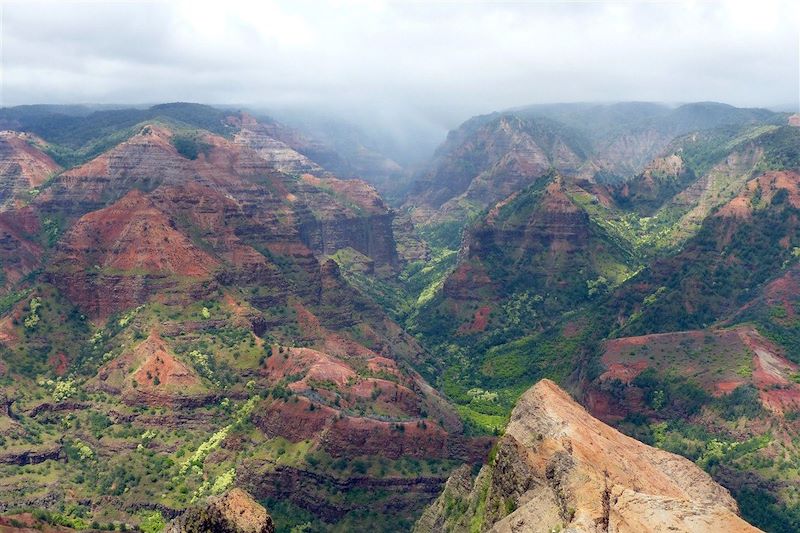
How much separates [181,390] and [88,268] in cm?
4351

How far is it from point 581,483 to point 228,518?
Answer: 24871 millimetres

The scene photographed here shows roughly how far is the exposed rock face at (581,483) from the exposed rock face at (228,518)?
16.8 metres

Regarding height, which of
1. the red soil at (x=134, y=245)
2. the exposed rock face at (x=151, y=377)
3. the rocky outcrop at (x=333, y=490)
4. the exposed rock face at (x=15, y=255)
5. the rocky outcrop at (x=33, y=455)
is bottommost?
the rocky outcrop at (x=33, y=455)

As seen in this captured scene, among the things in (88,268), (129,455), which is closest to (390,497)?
(129,455)

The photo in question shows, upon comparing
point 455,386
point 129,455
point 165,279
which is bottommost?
point 455,386

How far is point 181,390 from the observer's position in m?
138

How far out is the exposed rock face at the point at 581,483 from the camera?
52219 millimetres

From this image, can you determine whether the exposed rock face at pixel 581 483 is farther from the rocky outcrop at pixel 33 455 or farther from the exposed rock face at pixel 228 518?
the rocky outcrop at pixel 33 455

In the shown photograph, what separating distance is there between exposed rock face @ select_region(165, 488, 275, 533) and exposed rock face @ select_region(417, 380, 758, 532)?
16.8 metres

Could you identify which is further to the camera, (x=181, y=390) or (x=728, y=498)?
(x=181, y=390)

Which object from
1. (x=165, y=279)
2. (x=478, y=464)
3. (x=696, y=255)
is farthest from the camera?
(x=696, y=255)

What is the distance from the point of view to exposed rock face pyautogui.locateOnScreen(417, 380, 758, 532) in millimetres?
52219

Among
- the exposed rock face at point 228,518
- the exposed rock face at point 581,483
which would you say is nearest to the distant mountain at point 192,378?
the exposed rock face at point 581,483

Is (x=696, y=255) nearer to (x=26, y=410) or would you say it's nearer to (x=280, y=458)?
(x=280, y=458)
